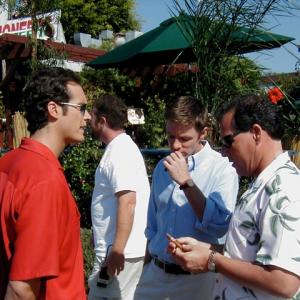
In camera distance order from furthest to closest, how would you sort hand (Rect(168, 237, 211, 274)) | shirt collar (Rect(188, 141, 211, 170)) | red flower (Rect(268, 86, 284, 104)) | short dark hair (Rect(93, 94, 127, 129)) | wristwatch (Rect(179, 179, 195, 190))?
red flower (Rect(268, 86, 284, 104)) < short dark hair (Rect(93, 94, 127, 129)) < shirt collar (Rect(188, 141, 211, 170)) < wristwatch (Rect(179, 179, 195, 190)) < hand (Rect(168, 237, 211, 274))

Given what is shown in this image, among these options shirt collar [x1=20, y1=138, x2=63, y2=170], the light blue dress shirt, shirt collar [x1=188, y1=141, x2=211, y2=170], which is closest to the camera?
shirt collar [x1=20, y1=138, x2=63, y2=170]

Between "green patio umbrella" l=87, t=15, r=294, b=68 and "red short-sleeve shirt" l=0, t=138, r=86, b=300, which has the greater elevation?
"green patio umbrella" l=87, t=15, r=294, b=68

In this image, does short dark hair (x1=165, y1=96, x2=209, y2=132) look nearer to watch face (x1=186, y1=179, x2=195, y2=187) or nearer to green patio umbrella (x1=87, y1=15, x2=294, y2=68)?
watch face (x1=186, y1=179, x2=195, y2=187)

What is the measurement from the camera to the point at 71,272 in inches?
89.8

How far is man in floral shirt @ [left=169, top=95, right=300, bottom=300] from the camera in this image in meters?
2.13

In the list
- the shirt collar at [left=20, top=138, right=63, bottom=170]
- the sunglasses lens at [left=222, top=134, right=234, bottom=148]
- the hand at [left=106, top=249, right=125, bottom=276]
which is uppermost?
the sunglasses lens at [left=222, top=134, right=234, bottom=148]

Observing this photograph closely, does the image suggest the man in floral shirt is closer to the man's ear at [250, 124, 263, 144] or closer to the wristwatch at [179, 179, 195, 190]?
the man's ear at [250, 124, 263, 144]

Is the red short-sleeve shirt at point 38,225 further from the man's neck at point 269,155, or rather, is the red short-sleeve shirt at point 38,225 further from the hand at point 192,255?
the man's neck at point 269,155

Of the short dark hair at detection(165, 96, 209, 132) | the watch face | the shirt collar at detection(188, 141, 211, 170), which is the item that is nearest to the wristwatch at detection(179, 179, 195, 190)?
the watch face

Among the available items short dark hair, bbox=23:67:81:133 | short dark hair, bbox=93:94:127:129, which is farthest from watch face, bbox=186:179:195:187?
short dark hair, bbox=93:94:127:129

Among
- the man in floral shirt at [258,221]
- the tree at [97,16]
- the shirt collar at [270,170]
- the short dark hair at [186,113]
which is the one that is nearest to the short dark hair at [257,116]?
the man in floral shirt at [258,221]

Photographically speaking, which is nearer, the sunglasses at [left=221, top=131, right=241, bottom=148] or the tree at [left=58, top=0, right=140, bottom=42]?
the sunglasses at [left=221, top=131, right=241, bottom=148]

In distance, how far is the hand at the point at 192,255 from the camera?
238 cm

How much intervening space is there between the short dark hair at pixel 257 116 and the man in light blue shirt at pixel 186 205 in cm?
60
